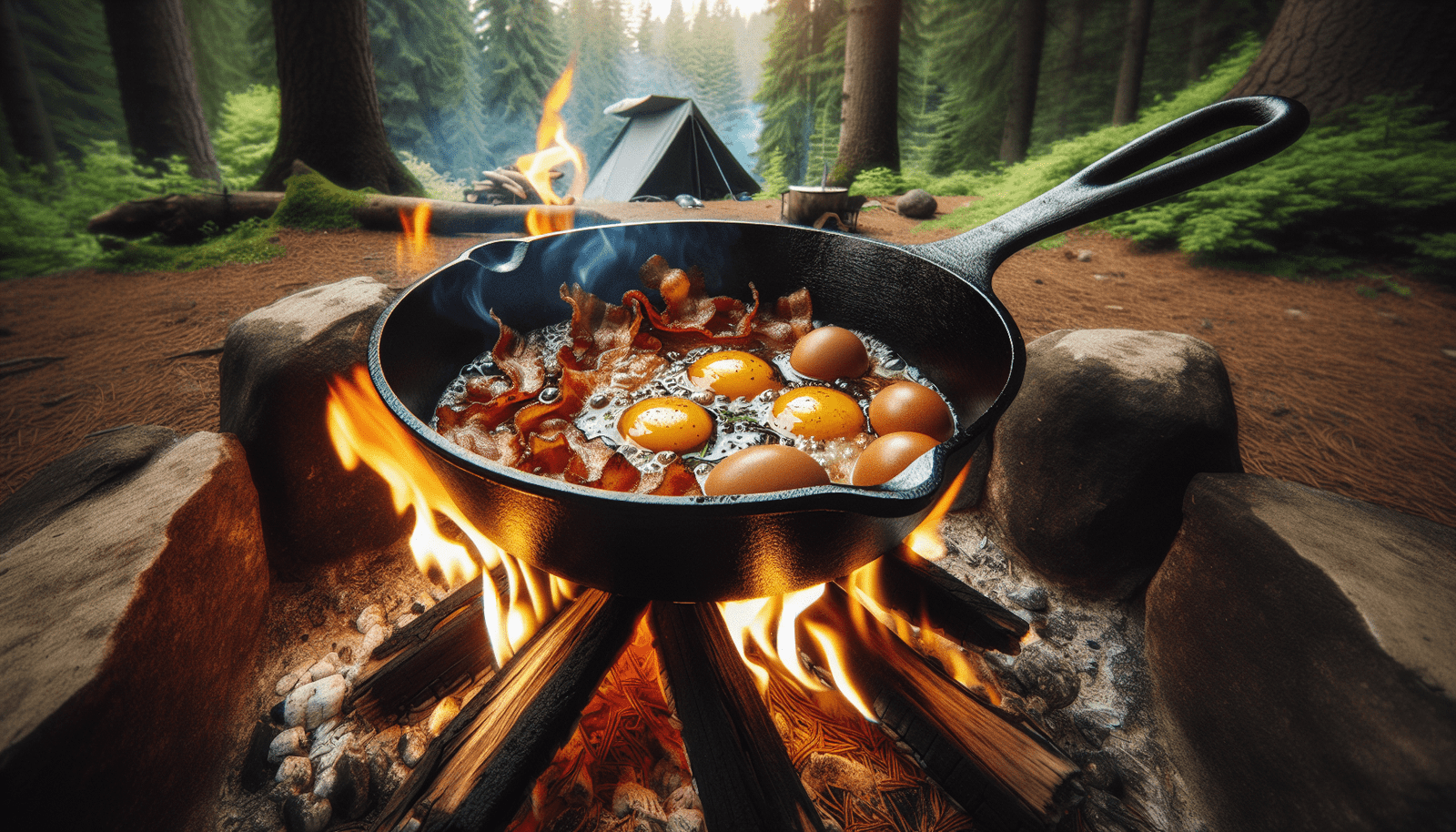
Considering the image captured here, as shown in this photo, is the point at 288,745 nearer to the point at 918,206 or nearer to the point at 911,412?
the point at 911,412

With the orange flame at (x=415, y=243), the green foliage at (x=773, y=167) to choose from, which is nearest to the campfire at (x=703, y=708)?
the orange flame at (x=415, y=243)

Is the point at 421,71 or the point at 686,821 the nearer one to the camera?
the point at 686,821

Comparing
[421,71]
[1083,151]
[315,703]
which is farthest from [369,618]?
[421,71]

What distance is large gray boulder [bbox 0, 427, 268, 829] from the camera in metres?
0.96

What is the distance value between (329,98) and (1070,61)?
18.6m

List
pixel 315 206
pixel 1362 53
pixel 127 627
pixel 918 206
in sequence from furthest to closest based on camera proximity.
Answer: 1. pixel 918 206
2. pixel 315 206
3. pixel 1362 53
4. pixel 127 627

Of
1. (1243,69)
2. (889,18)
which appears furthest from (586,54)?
(1243,69)

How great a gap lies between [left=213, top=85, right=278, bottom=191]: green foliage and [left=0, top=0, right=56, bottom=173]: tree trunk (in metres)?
3.54

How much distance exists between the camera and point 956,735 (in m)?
1.27

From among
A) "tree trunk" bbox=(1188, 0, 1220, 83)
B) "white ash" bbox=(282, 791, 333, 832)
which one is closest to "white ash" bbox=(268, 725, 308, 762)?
"white ash" bbox=(282, 791, 333, 832)

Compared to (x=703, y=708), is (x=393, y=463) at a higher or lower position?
higher

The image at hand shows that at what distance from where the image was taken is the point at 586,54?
116 ft

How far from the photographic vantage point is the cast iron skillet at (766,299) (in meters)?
0.86

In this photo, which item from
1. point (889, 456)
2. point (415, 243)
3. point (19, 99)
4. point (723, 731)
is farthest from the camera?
point (19, 99)
